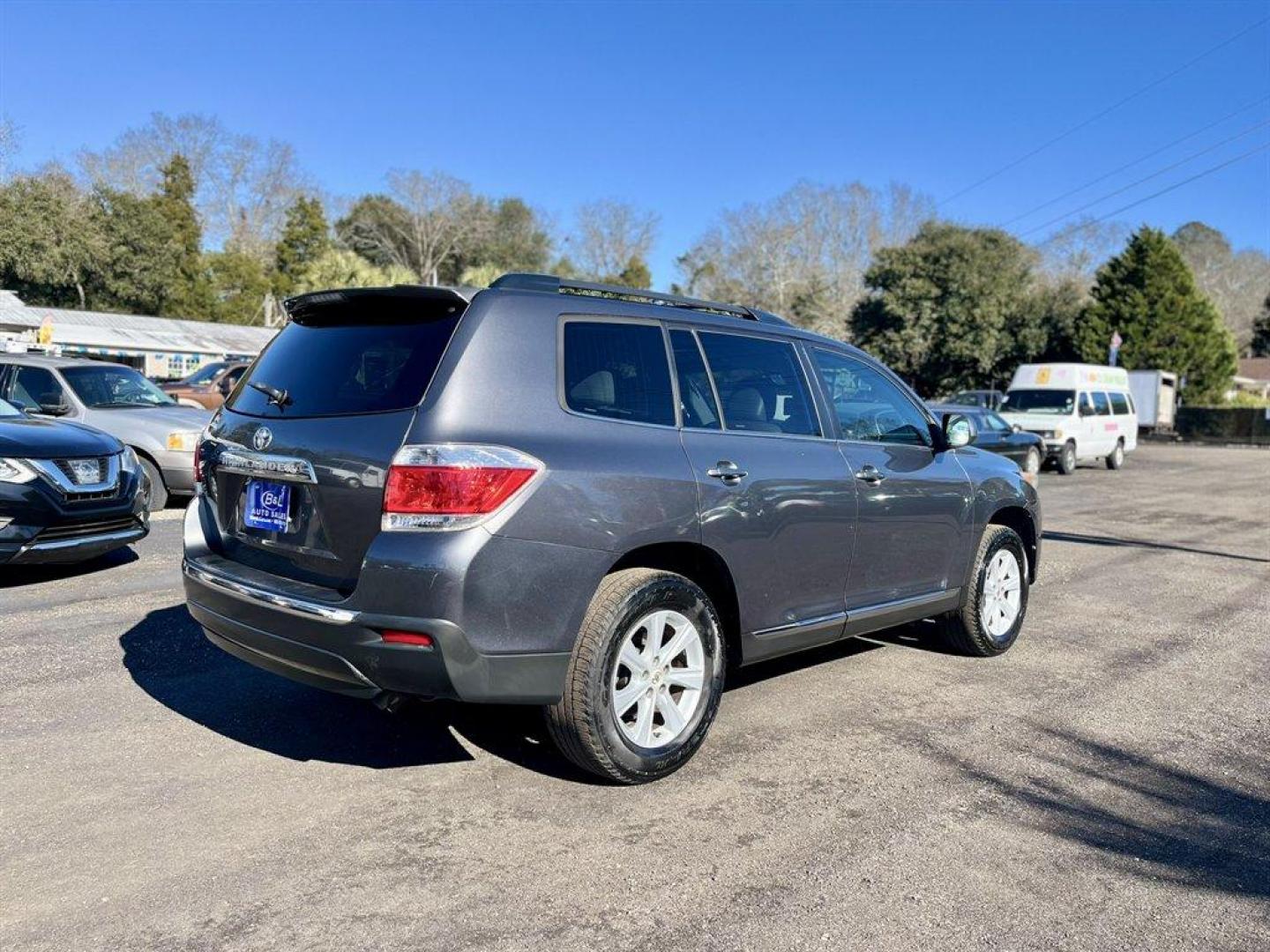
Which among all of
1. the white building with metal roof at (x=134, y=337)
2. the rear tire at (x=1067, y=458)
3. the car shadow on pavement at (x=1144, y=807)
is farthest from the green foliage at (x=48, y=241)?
the car shadow on pavement at (x=1144, y=807)

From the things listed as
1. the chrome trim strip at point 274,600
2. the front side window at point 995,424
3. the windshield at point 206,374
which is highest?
the windshield at point 206,374

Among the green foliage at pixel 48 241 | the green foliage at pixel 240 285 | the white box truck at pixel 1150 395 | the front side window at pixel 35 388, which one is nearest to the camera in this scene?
the front side window at pixel 35 388

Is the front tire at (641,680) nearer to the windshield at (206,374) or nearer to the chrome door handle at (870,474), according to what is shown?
the chrome door handle at (870,474)

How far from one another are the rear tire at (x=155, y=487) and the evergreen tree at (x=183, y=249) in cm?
4628

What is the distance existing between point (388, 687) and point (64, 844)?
46.5 inches

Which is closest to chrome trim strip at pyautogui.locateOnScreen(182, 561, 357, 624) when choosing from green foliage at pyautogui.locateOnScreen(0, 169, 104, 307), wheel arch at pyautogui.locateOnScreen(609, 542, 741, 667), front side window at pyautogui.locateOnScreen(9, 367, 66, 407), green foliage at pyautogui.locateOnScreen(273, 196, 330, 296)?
wheel arch at pyautogui.locateOnScreen(609, 542, 741, 667)

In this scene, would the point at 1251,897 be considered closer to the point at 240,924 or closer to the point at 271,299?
the point at 240,924

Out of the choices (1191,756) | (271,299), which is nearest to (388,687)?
(1191,756)

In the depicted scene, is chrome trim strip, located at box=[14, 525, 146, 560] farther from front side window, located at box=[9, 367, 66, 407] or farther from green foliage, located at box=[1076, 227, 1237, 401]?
green foliage, located at box=[1076, 227, 1237, 401]

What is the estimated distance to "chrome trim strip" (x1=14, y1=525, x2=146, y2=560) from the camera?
22.5ft

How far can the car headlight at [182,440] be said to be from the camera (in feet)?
34.0

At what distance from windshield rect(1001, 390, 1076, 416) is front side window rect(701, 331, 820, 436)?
19.9m

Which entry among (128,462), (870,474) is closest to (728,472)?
(870,474)

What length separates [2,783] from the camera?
375 cm
